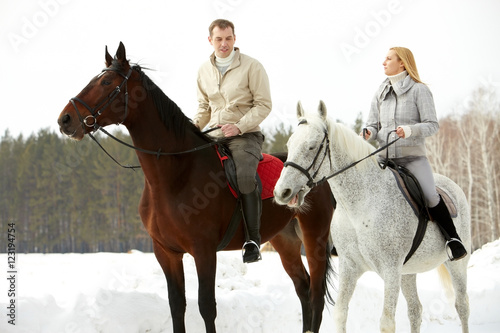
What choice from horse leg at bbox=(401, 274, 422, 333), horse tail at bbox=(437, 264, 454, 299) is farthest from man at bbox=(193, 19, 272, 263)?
horse tail at bbox=(437, 264, 454, 299)

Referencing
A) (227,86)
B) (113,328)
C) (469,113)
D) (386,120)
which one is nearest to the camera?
(386,120)

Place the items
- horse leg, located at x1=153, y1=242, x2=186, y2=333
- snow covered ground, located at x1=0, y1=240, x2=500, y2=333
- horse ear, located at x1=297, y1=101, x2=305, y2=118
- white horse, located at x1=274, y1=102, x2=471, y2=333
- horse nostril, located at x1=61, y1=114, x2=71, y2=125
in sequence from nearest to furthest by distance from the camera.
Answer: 1. white horse, located at x1=274, y1=102, x2=471, y2=333
2. horse ear, located at x1=297, y1=101, x2=305, y2=118
3. horse nostril, located at x1=61, y1=114, x2=71, y2=125
4. horse leg, located at x1=153, y1=242, x2=186, y2=333
5. snow covered ground, located at x1=0, y1=240, x2=500, y2=333

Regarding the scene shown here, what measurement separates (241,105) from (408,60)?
1.66 metres

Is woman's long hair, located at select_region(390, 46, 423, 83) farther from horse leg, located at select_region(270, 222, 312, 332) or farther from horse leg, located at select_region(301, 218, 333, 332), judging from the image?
horse leg, located at select_region(270, 222, 312, 332)

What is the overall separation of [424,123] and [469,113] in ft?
69.4

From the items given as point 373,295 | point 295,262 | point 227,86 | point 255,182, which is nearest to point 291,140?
point 255,182

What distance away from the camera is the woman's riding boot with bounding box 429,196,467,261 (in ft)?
14.5

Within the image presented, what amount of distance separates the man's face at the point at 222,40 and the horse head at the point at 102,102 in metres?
0.97

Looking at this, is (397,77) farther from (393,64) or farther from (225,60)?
(225,60)

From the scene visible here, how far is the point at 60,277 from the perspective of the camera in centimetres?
806

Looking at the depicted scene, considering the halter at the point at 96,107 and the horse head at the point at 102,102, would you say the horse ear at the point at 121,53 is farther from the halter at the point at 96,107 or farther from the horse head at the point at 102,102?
the halter at the point at 96,107

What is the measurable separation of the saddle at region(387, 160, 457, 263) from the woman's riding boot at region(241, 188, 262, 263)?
1.30 metres

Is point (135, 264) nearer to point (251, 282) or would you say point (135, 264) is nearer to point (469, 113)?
point (251, 282)

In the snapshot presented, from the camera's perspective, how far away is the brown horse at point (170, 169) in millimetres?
4281
